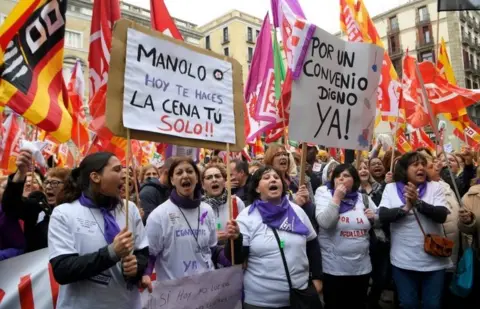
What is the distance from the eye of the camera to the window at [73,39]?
32.7m

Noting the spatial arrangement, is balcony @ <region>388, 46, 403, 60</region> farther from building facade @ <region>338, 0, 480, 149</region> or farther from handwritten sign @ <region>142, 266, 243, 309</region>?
handwritten sign @ <region>142, 266, 243, 309</region>

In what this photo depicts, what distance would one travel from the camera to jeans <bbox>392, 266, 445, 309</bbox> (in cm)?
385

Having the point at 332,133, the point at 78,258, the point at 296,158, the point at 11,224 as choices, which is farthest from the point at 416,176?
the point at 11,224

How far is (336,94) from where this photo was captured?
405cm

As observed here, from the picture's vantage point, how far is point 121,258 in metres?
2.48

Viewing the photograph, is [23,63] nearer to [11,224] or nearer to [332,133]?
[11,224]

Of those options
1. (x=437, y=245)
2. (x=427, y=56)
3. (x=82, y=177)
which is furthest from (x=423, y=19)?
(x=82, y=177)

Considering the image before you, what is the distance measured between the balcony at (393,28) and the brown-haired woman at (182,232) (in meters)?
48.4

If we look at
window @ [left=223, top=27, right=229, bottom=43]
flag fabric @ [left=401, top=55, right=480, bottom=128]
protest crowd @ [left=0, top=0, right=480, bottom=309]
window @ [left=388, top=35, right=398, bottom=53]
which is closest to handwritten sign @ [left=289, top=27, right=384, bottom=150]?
protest crowd @ [left=0, top=0, right=480, bottom=309]

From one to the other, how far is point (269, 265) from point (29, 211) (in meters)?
1.85

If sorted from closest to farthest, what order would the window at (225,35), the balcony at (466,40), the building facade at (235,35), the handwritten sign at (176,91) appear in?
the handwritten sign at (176,91), the balcony at (466,40), the building facade at (235,35), the window at (225,35)

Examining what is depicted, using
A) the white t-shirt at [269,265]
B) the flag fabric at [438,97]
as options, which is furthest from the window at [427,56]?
the white t-shirt at [269,265]

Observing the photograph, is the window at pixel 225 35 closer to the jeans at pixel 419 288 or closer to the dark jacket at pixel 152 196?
the dark jacket at pixel 152 196

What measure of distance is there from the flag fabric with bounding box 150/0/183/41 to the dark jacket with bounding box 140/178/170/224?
7.74 feet
